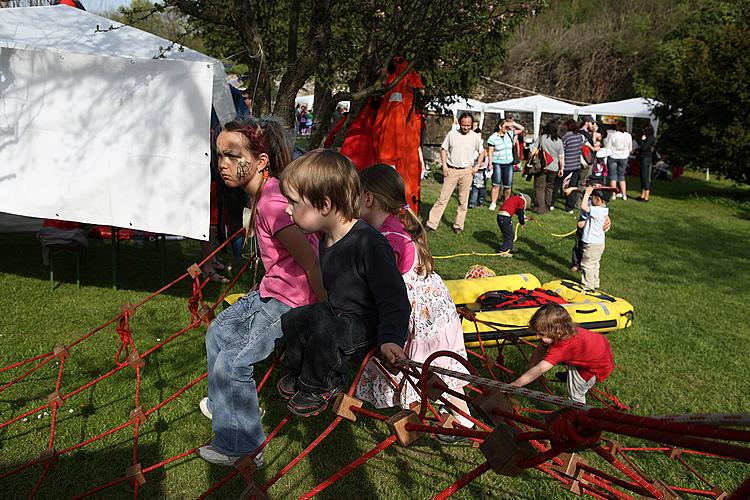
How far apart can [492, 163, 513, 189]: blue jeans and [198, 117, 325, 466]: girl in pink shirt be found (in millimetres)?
9427

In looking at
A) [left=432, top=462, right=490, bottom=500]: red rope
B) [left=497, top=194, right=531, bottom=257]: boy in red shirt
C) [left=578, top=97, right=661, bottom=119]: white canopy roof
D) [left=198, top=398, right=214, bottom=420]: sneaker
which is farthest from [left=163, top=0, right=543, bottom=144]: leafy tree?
[left=578, top=97, right=661, bottom=119]: white canopy roof

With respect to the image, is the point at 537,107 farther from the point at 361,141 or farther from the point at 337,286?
the point at 337,286

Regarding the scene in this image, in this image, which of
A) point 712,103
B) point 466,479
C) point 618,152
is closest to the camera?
Result: point 466,479

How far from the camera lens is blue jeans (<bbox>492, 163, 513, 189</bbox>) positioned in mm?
11828

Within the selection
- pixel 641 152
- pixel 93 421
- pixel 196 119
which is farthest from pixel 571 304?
pixel 641 152

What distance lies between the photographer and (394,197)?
10.4 ft

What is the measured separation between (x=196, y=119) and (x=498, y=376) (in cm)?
300

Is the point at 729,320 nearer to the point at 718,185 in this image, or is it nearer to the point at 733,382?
the point at 733,382

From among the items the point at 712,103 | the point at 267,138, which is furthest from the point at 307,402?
the point at 712,103

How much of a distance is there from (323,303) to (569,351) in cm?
194

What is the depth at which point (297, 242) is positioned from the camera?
2.59 m

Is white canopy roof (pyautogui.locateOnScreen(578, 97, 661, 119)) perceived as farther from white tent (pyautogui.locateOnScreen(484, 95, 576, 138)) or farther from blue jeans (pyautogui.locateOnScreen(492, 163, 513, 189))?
blue jeans (pyautogui.locateOnScreen(492, 163, 513, 189))

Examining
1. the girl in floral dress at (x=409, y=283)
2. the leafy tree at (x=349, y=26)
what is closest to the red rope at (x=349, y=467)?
the girl in floral dress at (x=409, y=283)

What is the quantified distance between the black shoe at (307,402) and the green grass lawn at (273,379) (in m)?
1.03
